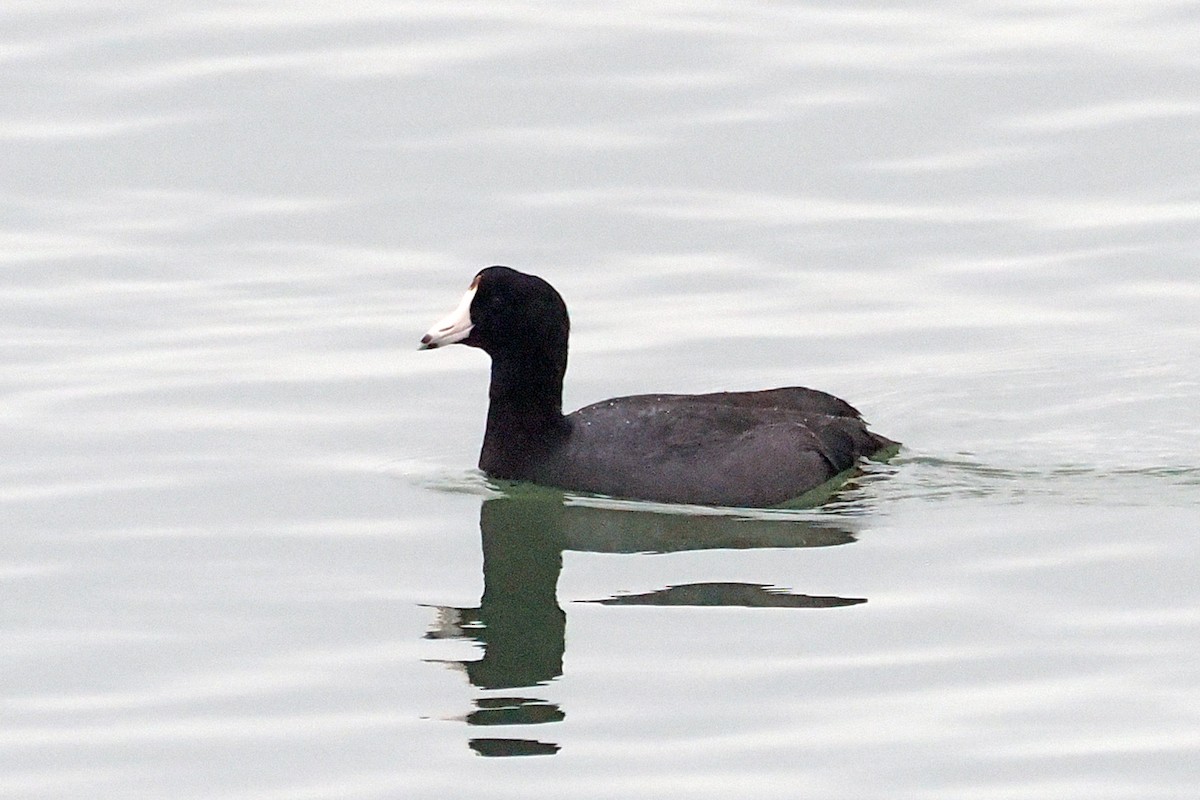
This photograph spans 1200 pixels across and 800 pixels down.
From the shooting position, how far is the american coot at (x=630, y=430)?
37.3ft

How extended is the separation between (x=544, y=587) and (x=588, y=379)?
9.72 feet

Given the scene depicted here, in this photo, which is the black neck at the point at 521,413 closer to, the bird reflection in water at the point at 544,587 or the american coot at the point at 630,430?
the american coot at the point at 630,430

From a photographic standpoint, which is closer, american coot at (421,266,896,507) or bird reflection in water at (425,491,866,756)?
bird reflection in water at (425,491,866,756)

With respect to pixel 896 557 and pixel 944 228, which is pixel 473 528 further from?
pixel 944 228

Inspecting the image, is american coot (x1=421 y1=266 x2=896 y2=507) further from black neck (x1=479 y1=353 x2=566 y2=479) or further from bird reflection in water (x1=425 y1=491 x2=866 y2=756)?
bird reflection in water (x1=425 y1=491 x2=866 y2=756)

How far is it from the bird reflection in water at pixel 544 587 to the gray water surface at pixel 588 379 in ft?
0.09

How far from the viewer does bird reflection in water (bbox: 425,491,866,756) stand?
8812 mm

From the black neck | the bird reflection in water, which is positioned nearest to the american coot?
the black neck

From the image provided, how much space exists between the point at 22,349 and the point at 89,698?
476 centimetres

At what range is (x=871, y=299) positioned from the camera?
540 inches

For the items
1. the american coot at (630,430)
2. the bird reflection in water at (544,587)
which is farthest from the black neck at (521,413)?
the bird reflection in water at (544,587)

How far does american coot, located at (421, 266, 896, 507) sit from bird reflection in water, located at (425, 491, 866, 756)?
0.18m

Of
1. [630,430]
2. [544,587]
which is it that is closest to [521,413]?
[630,430]

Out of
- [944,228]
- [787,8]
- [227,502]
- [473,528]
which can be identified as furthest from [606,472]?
[787,8]
